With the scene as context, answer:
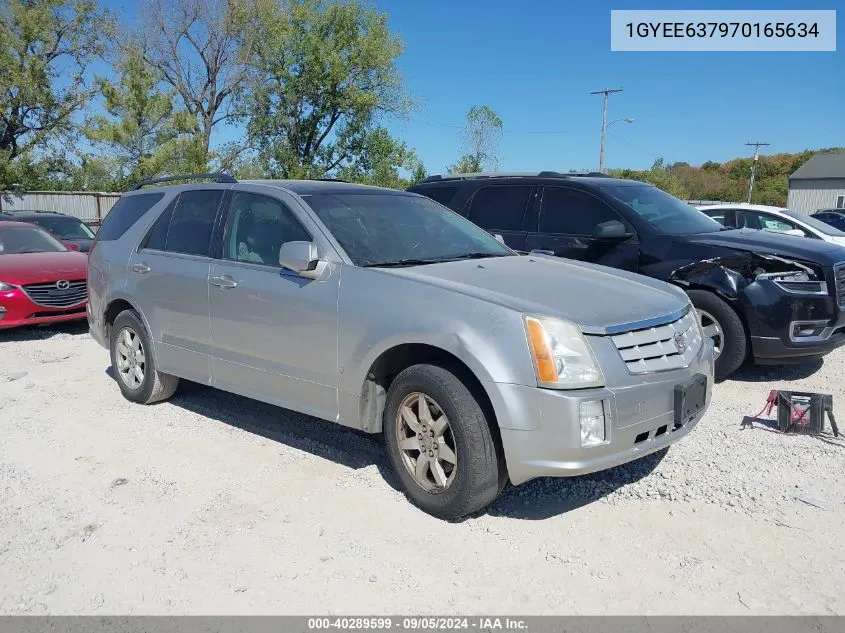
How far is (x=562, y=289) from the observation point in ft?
12.7

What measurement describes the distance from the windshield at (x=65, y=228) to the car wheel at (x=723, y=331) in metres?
12.0

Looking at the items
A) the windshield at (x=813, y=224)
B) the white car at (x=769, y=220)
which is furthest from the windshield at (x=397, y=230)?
the windshield at (x=813, y=224)

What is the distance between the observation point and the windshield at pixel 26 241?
32.6 ft

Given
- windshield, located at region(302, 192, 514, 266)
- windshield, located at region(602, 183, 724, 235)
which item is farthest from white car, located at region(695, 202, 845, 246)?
windshield, located at region(302, 192, 514, 266)

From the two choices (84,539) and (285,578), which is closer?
(285,578)

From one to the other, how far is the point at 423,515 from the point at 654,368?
147 cm

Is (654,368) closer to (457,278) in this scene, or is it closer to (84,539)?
(457,278)

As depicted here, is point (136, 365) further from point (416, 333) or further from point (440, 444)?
point (440, 444)

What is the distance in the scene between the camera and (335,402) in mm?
4137

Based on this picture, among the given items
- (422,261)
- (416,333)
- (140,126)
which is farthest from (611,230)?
(140,126)

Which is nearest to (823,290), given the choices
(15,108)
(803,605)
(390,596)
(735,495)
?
(735,495)

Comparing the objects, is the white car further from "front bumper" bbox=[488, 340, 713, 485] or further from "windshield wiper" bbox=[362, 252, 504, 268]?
"front bumper" bbox=[488, 340, 713, 485]

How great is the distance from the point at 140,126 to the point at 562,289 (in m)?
33.0

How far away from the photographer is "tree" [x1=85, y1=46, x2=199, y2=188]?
102ft
